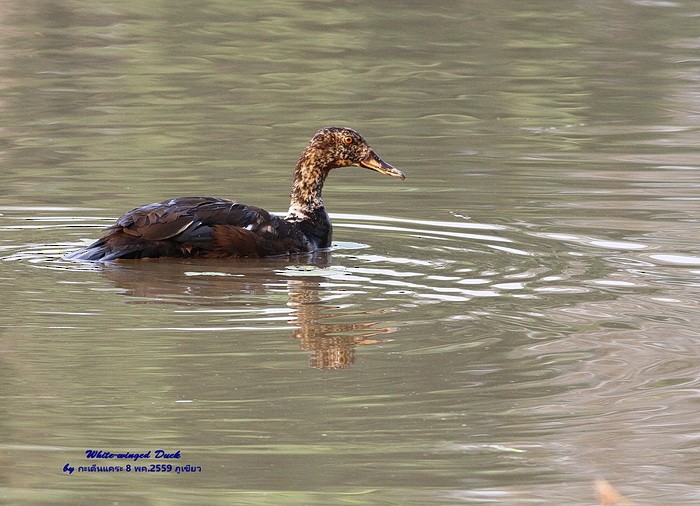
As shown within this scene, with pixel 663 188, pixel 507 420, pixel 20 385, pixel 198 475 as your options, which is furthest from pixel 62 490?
pixel 663 188

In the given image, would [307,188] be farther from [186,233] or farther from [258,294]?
[258,294]

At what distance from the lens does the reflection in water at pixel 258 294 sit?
314 inches

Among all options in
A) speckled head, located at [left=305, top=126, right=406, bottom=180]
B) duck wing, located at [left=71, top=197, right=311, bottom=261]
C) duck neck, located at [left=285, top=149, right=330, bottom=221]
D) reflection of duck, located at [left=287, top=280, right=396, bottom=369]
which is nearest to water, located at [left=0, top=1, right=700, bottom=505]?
reflection of duck, located at [left=287, top=280, right=396, bottom=369]

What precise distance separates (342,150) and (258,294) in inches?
103

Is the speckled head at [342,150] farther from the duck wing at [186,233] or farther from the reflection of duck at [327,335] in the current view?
the reflection of duck at [327,335]

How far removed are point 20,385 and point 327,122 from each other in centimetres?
946

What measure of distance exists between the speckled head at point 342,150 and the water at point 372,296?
486mm

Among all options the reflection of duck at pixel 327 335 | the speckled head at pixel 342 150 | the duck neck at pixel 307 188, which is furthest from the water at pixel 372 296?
the speckled head at pixel 342 150

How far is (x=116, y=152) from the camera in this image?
47.9 ft

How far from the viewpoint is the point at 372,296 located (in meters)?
9.02

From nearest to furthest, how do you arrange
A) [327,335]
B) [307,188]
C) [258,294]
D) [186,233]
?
1. [327,335]
2. [258,294]
3. [186,233]
4. [307,188]

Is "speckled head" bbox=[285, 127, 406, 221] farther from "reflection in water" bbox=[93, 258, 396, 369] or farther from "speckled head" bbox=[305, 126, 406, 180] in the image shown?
"reflection in water" bbox=[93, 258, 396, 369]

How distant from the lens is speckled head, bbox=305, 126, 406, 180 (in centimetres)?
1153

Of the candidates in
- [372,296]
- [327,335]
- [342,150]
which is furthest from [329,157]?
[327,335]
